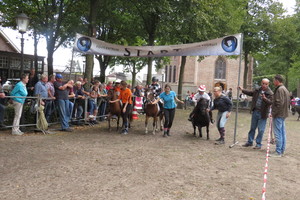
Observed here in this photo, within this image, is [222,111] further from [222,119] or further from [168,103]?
[168,103]

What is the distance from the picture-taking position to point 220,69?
184 ft

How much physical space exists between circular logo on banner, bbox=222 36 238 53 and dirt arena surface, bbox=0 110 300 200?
3.15 m

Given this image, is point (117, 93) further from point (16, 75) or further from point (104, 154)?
point (16, 75)

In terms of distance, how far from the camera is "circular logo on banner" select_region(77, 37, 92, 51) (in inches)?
447

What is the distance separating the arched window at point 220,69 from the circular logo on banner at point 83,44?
46.9 metres

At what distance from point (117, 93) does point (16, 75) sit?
1767cm

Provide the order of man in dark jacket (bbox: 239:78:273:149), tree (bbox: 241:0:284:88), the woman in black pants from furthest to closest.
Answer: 1. tree (bbox: 241:0:284:88)
2. the woman in black pants
3. man in dark jacket (bbox: 239:78:273:149)

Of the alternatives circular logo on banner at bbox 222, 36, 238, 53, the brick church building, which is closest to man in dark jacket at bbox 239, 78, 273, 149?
circular logo on banner at bbox 222, 36, 238, 53

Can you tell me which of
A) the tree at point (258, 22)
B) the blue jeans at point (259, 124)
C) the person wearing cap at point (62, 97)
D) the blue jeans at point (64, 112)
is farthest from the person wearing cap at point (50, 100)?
the tree at point (258, 22)

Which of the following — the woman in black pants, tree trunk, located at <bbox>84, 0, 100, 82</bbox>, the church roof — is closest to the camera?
the woman in black pants

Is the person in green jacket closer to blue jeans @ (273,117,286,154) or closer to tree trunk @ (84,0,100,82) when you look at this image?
tree trunk @ (84,0,100,82)

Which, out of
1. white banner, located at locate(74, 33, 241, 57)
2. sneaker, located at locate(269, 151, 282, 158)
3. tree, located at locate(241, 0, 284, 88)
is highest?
tree, located at locate(241, 0, 284, 88)

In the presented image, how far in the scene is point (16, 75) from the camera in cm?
2520

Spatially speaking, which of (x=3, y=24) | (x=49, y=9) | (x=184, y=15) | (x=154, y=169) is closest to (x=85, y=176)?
(x=154, y=169)
